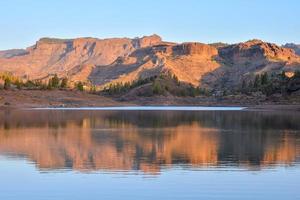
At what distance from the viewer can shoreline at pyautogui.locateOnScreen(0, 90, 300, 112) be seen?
144500mm

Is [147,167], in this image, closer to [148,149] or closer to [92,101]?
[148,149]

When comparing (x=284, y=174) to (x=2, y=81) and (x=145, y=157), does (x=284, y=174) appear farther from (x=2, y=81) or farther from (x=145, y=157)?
(x=2, y=81)

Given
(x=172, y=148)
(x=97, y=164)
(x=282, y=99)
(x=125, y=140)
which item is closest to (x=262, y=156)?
(x=172, y=148)

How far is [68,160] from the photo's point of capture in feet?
109

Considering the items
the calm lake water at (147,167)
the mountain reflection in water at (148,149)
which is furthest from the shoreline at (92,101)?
the calm lake water at (147,167)

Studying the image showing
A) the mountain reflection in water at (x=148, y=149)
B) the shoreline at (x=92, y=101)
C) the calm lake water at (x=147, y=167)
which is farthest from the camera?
the shoreline at (x=92, y=101)

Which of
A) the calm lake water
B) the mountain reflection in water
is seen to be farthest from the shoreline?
the calm lake water

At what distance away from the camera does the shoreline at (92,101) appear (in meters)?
144

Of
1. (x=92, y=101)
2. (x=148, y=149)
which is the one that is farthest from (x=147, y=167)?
(x=92, y=101)

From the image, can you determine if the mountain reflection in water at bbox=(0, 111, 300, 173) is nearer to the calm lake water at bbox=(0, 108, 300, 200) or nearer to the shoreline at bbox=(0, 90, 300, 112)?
the calm lake water at bbox=(0, 108, 300, 200)

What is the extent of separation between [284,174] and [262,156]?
768cm

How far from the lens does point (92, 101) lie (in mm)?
173625

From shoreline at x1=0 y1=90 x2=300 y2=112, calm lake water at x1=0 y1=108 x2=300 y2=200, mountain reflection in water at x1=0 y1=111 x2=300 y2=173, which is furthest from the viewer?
shoreline at x1=0 y1=90 x2=300 y2=112

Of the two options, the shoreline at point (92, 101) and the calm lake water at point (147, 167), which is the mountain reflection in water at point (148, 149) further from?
the shoreline at point (92, 101)
